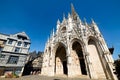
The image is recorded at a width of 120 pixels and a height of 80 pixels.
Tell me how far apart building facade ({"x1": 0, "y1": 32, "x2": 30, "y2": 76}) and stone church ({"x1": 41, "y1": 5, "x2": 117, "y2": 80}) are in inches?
294

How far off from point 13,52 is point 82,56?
19889mm

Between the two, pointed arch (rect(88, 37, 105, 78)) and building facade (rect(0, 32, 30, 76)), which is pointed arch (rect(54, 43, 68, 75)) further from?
building facade (rect(0, 32, 30, 76))

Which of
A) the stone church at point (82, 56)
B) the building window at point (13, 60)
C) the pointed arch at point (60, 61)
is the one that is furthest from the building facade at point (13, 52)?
the pointed arch at point (60, 61)

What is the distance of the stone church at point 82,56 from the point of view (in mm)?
16500

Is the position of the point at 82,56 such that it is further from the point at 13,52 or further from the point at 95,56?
the point at 13,52

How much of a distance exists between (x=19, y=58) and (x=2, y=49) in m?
5.19

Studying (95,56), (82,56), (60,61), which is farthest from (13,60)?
(95,56)

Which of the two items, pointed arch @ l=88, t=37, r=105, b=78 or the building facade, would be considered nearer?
pointed arch @ l=88, t=37, r=105, b=78

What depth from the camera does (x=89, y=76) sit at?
15602mm

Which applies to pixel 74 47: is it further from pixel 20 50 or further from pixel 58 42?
pixel 20 50

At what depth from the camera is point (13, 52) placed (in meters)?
23.1

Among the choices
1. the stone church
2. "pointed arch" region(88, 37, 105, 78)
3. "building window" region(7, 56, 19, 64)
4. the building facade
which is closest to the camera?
the stone church

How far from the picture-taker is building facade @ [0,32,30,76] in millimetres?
21305

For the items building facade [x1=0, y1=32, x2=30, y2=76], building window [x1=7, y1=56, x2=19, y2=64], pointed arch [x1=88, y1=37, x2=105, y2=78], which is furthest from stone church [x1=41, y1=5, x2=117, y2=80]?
building window [x1=7, y1=56, x2=19, y2=64]
